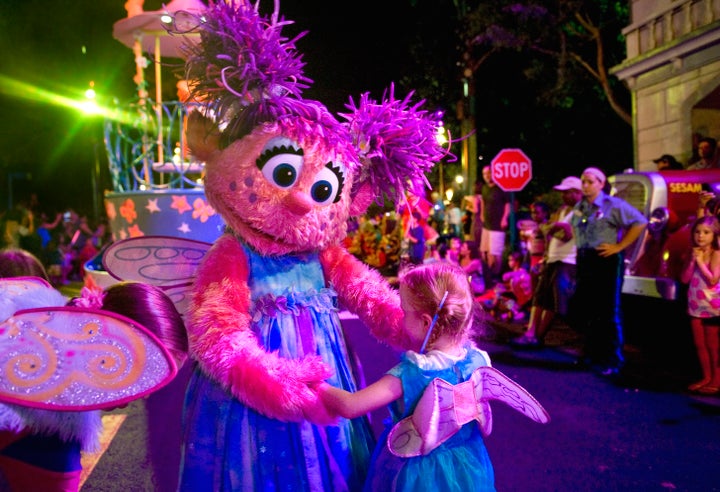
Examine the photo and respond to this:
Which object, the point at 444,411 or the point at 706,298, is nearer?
the point at 444,411

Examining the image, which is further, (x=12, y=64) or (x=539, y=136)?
(x=539, y=136)

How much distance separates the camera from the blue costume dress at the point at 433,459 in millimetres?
1943

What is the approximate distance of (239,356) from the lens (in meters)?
2.07

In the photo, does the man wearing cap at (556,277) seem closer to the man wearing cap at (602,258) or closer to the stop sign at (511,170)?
the man wearing cap at (602,258)

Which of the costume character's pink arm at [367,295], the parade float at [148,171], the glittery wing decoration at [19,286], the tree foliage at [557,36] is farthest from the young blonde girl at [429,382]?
the tree foliage at [557,36]

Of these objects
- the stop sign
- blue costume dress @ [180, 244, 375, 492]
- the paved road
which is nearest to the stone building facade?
the stop sign

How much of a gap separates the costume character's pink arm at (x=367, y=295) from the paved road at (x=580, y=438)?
14cm

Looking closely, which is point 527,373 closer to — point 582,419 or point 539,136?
point 582,419

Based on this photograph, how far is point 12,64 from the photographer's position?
19.1m

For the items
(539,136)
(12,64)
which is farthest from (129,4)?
(539,136)

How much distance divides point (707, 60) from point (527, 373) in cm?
845

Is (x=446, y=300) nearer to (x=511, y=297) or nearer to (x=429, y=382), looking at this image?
(x=429, y=382)

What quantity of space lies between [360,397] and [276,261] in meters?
0.76

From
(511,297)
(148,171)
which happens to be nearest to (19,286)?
(148,171)
